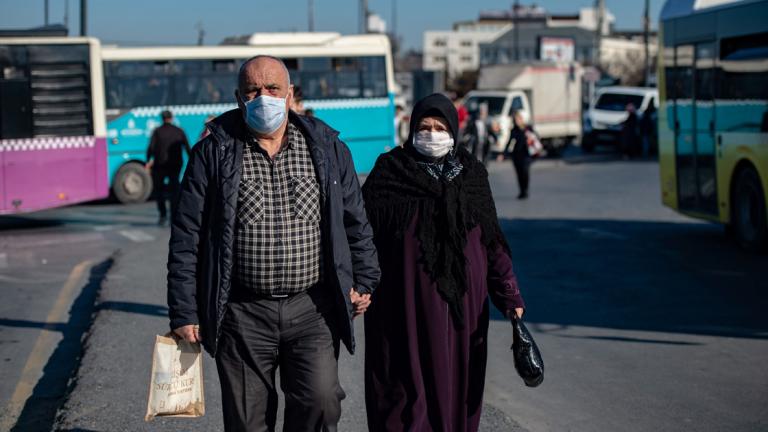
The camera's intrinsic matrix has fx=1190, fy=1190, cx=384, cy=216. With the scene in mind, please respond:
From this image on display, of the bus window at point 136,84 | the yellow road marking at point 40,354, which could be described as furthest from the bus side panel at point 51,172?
the yellow road marking at point 40,354

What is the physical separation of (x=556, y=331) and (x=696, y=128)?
6470mm

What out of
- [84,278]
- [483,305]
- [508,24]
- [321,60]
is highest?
[508,24]

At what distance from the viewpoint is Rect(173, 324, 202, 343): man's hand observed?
406 cm

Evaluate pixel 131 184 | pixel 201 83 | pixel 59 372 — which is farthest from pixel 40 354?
pixel 201 83

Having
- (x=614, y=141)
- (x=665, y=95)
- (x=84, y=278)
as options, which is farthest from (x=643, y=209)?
(x=614, y=141)

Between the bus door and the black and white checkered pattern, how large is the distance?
1063 centimetres

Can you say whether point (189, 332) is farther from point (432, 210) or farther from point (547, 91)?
point (547, 91)

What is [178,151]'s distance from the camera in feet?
54.5

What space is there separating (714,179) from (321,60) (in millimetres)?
13522

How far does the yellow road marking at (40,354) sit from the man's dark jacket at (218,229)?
2.73m

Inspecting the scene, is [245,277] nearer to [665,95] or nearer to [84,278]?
[84,278]

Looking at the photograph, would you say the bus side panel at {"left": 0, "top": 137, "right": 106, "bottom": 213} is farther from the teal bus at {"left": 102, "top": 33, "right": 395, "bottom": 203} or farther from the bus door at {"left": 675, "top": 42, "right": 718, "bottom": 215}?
the bus door at {"left": 675, "top": 42, "right": 718, "bottom": 215}

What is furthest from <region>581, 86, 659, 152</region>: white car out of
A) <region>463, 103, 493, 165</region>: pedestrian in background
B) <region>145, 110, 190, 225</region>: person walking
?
<region>145, 110, 190, 225</region>: person walking

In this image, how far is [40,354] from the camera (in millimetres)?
8352
